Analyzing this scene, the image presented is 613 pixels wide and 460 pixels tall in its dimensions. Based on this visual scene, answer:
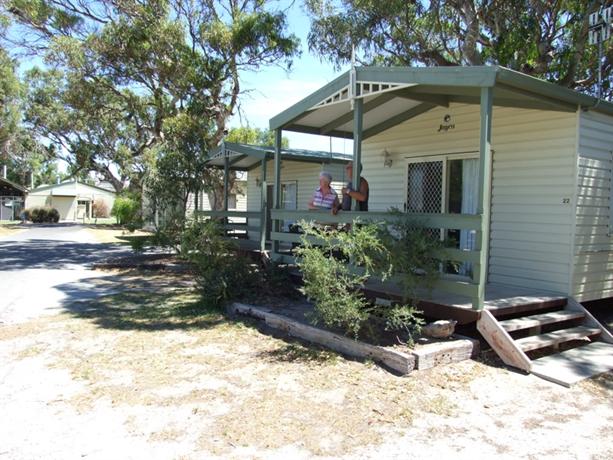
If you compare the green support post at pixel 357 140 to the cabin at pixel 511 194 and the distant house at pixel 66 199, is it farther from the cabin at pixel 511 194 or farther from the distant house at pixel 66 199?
the distant house at pixel 66 199

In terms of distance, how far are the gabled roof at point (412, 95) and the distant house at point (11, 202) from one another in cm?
Result: 3954

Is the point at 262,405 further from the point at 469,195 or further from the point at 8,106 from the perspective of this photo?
the point at 8,106

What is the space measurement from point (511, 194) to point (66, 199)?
5002 centimetres

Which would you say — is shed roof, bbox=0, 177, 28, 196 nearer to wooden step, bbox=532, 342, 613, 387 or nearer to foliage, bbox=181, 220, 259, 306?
foliage, bbox=181, 220, 259, 306

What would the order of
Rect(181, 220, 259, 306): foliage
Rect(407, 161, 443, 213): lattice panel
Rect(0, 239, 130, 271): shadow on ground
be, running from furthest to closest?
Rect(0, 239, 130, 271): shadow on ground → Rect(407, 161, 443, 213): lattice panel → Rect(181, 220, 259, 306): foliage

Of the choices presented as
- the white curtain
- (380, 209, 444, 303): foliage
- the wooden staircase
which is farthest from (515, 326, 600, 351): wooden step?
the white curtain

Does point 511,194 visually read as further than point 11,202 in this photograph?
No

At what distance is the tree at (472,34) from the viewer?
10.3 m

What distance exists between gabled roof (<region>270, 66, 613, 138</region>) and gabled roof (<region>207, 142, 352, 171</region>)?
10.6ft

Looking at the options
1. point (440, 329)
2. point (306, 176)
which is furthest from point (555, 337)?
point (306, 176)

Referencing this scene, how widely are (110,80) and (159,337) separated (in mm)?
12200

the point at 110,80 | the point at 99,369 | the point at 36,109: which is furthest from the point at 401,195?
the point at 36,109

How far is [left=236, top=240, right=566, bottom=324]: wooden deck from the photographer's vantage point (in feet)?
17.0

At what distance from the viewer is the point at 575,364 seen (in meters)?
4.88
